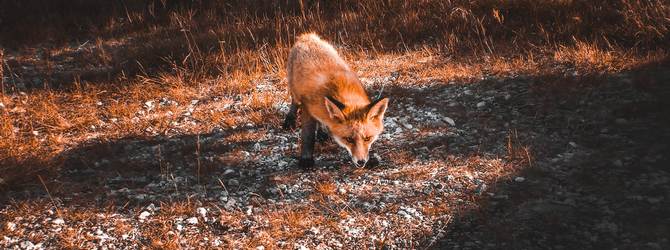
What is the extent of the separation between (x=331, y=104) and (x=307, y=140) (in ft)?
3.34

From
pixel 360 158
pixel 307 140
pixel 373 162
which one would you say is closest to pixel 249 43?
pixel 307 140

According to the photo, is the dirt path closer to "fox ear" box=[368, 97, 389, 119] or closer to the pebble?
the pebble

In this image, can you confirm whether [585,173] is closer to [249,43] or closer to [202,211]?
[202,211]

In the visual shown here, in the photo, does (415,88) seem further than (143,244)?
Yes

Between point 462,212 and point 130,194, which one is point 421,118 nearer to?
point 462,212

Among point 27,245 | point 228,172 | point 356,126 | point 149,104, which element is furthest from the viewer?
point 149,104

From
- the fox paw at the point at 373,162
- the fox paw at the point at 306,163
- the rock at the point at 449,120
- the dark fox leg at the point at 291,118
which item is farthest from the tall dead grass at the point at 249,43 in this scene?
the fox paw at the point at 373,162

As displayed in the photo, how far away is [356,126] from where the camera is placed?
19.1 feet

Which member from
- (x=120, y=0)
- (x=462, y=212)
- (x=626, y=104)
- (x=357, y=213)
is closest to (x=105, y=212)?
(x=357, y=213)

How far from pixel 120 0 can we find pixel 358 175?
28.6 feet

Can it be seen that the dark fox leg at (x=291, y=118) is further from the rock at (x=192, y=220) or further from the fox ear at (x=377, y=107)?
Answer: the rock at (x=192, y=220)

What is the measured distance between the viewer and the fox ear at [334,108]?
560 centimetres

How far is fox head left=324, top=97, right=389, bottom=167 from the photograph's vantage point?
579cm

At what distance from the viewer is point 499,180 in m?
6.16
